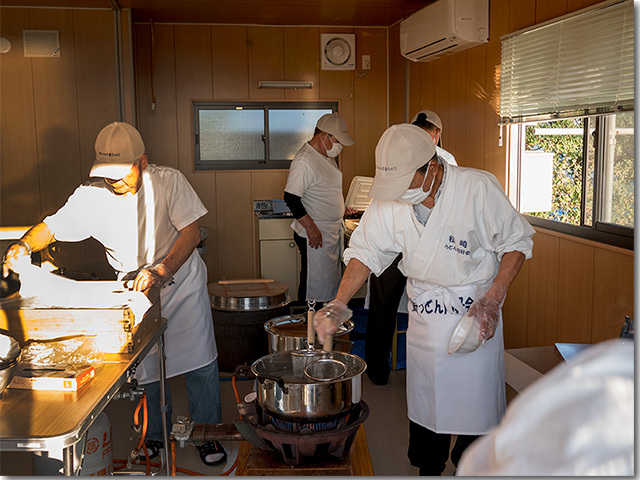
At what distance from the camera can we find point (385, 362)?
3.41m

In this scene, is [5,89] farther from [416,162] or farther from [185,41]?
[416,162]

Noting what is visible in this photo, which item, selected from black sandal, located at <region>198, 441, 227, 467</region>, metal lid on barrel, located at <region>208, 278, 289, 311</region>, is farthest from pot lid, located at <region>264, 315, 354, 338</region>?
metal lid on barrel, located at <region>208, 278, 289, 311</region>

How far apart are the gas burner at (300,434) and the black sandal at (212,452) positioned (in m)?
1.00

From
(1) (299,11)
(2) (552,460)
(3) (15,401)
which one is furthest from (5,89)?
(2) (552,460)

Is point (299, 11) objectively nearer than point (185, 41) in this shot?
Yes

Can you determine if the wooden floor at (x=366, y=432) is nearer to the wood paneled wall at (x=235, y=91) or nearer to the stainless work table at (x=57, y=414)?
the stainless work table at (x=57, y=414)

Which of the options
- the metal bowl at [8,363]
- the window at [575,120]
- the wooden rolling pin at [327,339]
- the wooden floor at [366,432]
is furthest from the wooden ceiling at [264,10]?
the metal bowl at [8,363]

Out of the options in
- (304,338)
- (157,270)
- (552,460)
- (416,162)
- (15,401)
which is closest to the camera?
(552,460)

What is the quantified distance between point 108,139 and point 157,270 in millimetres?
488

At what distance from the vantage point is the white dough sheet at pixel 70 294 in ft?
6.08

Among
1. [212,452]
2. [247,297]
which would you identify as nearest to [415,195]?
[212,452]

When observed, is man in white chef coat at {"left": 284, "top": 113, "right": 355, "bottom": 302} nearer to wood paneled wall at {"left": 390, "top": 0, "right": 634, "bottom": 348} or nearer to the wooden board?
the wooden board

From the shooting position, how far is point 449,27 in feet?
11.7

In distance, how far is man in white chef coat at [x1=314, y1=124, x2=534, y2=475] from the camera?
1.86 m
